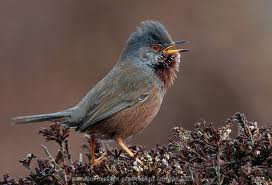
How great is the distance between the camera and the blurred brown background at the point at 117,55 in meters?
11.8

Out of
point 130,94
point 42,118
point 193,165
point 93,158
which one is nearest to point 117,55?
point 130,94

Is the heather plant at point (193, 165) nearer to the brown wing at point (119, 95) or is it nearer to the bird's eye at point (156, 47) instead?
the brown wing at point (119, 95)

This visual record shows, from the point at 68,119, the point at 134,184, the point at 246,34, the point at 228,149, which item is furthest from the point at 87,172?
the point at 246,34

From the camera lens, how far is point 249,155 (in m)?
4.18

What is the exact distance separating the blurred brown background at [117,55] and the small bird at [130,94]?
4.61 metres

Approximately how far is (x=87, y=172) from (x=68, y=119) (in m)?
2.10

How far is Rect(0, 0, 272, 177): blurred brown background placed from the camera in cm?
1177

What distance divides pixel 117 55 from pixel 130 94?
21.1 feet

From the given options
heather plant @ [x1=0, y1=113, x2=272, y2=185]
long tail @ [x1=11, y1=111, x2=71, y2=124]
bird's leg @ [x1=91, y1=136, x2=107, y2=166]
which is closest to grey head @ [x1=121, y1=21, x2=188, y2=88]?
long tail @ [x1=11, y1=111, x2=71, y2=124]

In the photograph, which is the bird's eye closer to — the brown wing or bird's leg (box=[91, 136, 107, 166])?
the brown wing

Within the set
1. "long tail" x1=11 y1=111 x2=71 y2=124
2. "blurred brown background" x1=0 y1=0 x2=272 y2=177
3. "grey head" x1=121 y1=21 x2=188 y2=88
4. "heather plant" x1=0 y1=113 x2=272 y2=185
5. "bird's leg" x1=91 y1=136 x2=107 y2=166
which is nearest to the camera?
"heather plant" x1=0 y1=113 x2=272 y2=185

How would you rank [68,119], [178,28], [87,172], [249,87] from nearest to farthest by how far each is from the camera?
[87,172], [68,119], [249,87], [178,28]

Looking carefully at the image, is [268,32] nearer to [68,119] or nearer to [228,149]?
[68,119]

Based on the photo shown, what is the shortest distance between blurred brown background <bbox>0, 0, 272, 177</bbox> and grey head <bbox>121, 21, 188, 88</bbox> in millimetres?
4567
